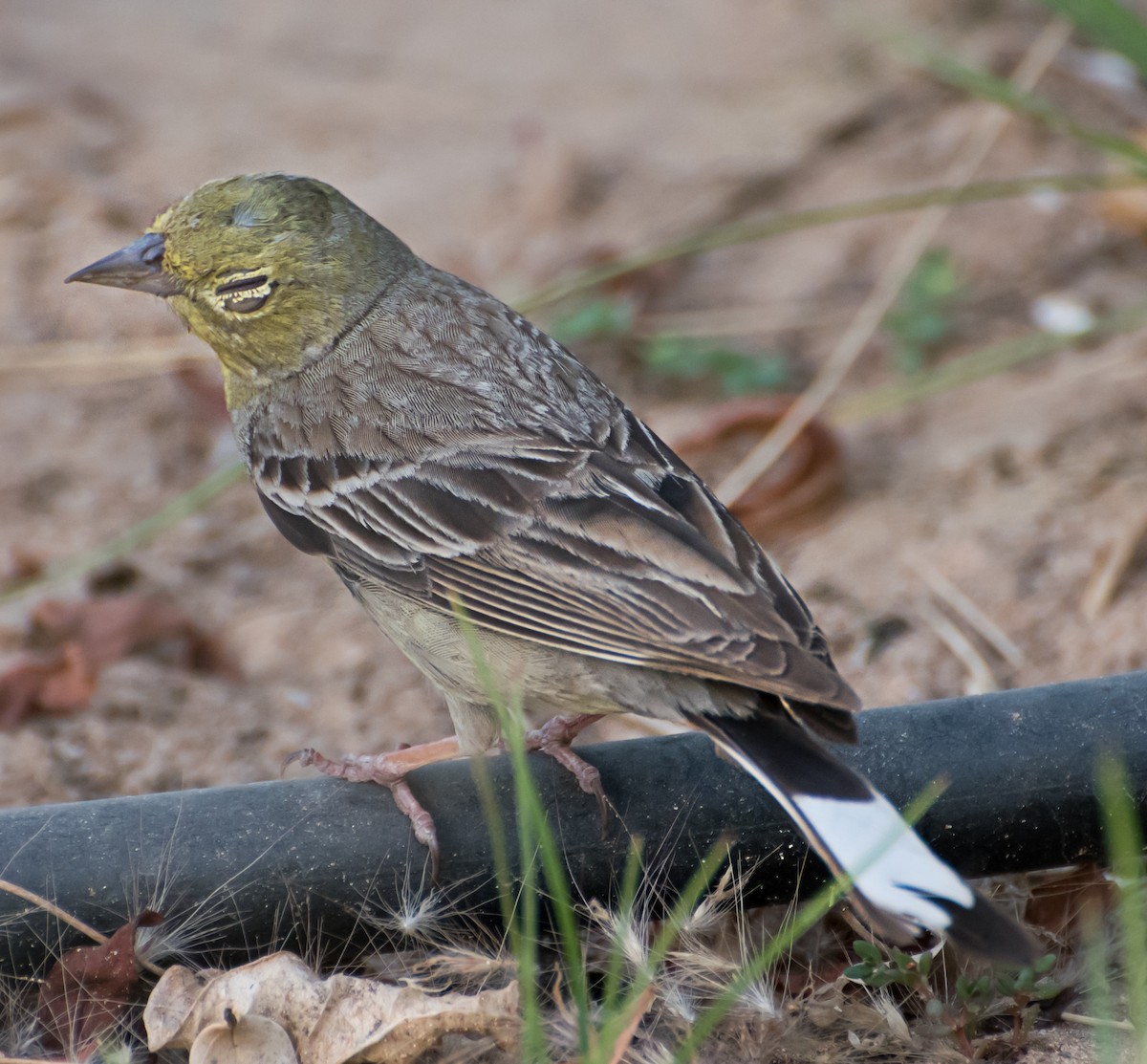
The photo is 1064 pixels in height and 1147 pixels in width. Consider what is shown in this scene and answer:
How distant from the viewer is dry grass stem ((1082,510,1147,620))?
183 inches

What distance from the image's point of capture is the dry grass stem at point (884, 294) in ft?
18.4

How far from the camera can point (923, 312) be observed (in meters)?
6.33

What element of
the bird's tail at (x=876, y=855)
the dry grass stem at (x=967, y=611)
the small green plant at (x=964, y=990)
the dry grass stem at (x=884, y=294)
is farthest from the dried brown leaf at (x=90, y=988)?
the dry grass stem at (x=884, y=294)

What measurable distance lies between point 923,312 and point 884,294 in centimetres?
18

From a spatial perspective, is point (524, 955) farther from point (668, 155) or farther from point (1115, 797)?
point (668, 155)

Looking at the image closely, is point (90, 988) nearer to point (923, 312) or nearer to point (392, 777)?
point (392, 777)

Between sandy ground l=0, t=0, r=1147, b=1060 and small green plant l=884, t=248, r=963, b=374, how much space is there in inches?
3.4

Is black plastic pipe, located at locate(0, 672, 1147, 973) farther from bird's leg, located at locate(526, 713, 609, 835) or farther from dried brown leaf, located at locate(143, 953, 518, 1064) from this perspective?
dried brown leaf, located at locate(143, 953, 518, 1064)

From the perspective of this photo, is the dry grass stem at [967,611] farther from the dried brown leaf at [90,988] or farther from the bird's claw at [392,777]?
the dried brown leaf at [90,988]

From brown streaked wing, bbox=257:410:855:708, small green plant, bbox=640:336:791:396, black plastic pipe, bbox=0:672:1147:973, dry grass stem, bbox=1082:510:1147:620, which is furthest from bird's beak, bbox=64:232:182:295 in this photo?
dry grass stem, bbox=1082:510:1147:620

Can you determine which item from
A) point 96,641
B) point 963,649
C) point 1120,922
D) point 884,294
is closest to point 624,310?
point 884,294

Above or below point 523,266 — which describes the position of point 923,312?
below

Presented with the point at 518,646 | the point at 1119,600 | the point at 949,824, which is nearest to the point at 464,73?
the point at 1119,600

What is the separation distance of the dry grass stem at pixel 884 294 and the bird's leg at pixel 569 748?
1826 millimetres
